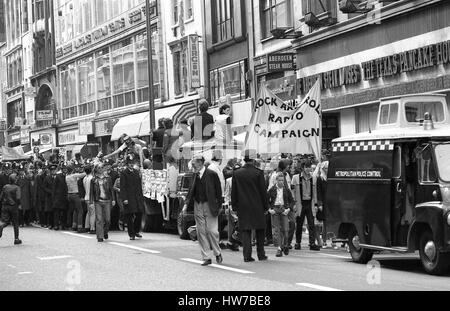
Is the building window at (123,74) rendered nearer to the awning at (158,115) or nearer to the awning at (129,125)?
the awning at (129,125)

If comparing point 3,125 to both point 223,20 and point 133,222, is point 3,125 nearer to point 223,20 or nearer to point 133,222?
point 223,20

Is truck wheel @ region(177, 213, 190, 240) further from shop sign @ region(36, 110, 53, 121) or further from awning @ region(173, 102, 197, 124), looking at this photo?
shop sign @ region(36, 110, 53, 121)

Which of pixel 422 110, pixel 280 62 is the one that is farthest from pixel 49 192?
pixel 422 110

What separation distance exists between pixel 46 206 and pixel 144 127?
46.9 ft

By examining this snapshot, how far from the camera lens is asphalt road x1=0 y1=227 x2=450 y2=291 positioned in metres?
12.8

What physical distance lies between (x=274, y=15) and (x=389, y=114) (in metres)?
17.6

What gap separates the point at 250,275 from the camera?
46.4 ft

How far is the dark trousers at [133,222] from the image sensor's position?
22.0 metres

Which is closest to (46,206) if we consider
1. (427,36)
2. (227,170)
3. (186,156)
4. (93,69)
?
(186,156)

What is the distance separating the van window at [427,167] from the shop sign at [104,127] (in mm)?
35368

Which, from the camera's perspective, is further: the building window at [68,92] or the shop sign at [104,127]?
the building window at [68,92]

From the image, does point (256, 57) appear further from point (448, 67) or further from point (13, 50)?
point (13, 50)

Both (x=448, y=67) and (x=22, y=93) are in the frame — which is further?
(x=22, y=93)

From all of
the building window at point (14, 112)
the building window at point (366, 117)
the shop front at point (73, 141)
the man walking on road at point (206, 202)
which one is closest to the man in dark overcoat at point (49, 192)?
the building window at point (366, 117)
